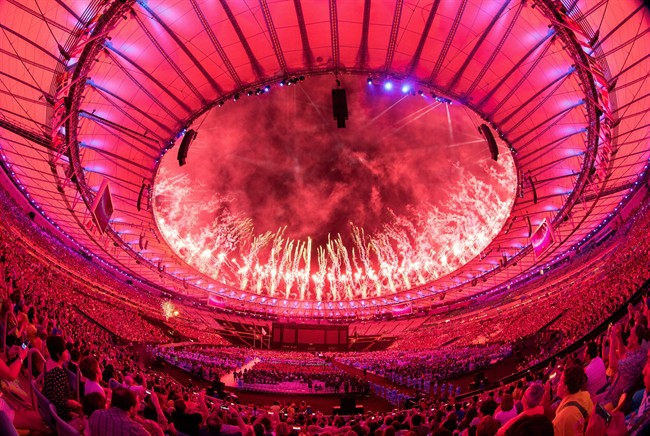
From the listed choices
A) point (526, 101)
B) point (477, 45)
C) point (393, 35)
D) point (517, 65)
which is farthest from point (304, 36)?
point (526, 101)

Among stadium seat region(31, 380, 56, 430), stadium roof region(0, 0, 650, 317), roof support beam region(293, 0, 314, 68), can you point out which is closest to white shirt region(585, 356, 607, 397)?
stadium seat region(31, 380, 56, 430)

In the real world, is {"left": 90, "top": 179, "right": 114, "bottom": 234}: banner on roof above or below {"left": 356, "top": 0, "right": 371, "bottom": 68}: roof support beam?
below

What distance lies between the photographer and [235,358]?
42.5 meters

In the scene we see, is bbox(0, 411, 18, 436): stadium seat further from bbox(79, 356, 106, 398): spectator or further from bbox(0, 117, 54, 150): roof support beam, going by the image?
bbox(0, 117, 54, 150): roof support beam

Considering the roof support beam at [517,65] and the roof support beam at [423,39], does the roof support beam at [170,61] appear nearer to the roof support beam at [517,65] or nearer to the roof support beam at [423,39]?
the roof support beam at [423,39]

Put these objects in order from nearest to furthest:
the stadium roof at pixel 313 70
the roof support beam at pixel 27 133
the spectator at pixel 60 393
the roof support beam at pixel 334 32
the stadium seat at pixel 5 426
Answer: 1. the stadium seat at pixel 5 426
2. the spectator at pixel 60 393
3. the stadium roof at pixel 313 70
4. the roof support beam at pixel 27 133
5. the roof support beam at pixel 334 32

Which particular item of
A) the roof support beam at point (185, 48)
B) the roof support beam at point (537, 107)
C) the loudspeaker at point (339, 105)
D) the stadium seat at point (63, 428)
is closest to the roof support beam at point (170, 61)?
the roof support beam at point (185, 48)

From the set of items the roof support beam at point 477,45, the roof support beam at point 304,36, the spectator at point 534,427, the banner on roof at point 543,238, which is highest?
the roof support beam at point 304,36

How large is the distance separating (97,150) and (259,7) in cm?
1423

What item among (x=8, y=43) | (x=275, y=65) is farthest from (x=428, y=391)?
(x=8, y=43)

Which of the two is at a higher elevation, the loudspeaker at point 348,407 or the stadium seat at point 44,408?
the stadium seat at point 44,408

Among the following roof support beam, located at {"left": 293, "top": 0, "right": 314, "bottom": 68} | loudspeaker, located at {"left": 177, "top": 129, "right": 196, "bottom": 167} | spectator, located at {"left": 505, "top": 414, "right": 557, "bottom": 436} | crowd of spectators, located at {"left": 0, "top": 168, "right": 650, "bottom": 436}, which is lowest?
crowd of spectators, located at {"left": 0, "top": 168, "right": 650, "bottom": 436}

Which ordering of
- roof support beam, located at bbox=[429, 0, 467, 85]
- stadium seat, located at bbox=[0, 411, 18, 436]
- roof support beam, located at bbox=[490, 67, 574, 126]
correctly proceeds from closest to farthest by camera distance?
stadium seat, located at bbox=[0, 411, 18, 436] → roof support beam, located at bbox=[429, 0, 467, 85] → roof support beam, located at bbox=[490, 67, 574, 126]

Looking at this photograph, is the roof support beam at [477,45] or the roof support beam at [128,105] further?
the roof support beam at [128,105]
